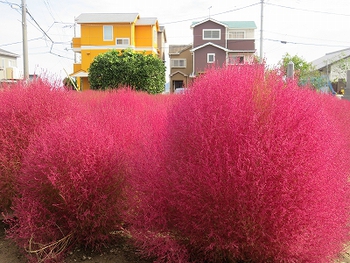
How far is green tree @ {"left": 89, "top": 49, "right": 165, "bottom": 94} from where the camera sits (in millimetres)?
16062

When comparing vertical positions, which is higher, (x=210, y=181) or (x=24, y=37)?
(x=24, y=37)

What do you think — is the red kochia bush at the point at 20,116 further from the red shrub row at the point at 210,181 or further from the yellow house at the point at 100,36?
the yellow house at the point at 100,36

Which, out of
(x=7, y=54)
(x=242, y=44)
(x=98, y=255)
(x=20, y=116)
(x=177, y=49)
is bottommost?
(x=98, y=255)

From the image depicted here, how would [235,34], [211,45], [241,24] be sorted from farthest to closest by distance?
[241,24] → [235,34] → [211,45]

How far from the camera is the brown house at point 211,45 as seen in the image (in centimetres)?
3181

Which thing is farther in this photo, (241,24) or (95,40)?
(241,24)

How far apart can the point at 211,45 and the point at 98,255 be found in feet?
97.1

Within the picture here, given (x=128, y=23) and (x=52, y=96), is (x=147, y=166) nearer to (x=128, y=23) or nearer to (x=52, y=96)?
(x=52, y=96)

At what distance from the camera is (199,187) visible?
2871 mm

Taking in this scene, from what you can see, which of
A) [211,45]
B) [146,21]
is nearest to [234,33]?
[211,45]


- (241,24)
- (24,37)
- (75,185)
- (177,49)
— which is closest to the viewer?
(75,185)

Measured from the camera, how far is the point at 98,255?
373 cm

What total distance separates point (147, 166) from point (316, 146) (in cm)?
151

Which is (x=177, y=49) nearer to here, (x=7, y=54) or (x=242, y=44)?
(x=242, y=44)
